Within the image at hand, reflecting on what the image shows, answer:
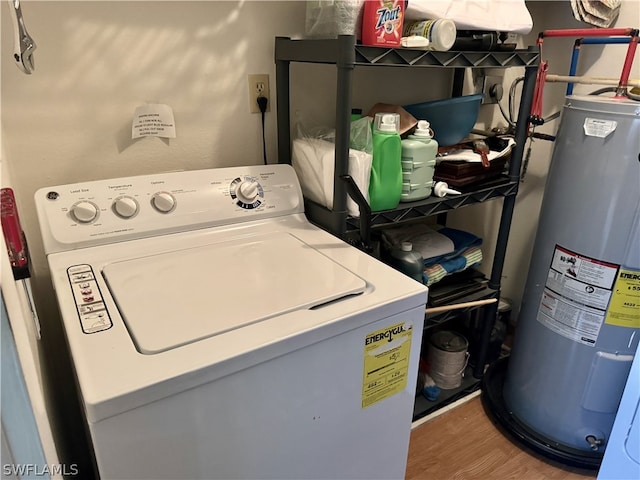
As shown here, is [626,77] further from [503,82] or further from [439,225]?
[439,225]

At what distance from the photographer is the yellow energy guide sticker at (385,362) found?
903 millimetres

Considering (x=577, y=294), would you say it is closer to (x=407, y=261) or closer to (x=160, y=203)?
(x=407, y=261)

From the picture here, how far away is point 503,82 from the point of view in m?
1.86

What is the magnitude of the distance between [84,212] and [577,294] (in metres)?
1.34

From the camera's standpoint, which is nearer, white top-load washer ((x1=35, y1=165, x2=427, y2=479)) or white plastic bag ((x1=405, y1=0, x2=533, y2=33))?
white top-load washer ((x1=35, y1=165, x2=427, y2=479))

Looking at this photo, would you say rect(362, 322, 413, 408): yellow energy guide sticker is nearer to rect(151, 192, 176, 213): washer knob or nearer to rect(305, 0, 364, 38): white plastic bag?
rect(151, 192, 176, 213): washer knob

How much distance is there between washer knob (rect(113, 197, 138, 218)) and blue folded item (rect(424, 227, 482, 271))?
0.89m

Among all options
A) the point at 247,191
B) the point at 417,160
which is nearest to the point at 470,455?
the point at 417,160

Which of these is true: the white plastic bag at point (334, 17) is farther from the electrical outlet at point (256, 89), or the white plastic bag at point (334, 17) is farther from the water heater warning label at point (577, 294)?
the water heater warning label at point (577, 294)

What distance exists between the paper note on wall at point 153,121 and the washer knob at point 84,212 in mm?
262

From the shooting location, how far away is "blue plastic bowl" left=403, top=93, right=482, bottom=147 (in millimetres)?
1370

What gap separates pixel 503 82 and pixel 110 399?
1791 mm

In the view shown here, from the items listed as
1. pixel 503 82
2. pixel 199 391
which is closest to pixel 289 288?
pixel 199 391

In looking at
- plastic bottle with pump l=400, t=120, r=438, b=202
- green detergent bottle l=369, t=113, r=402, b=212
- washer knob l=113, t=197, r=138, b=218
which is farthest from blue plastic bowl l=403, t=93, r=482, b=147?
washer knob l=113, t=197, r=138, b=218
